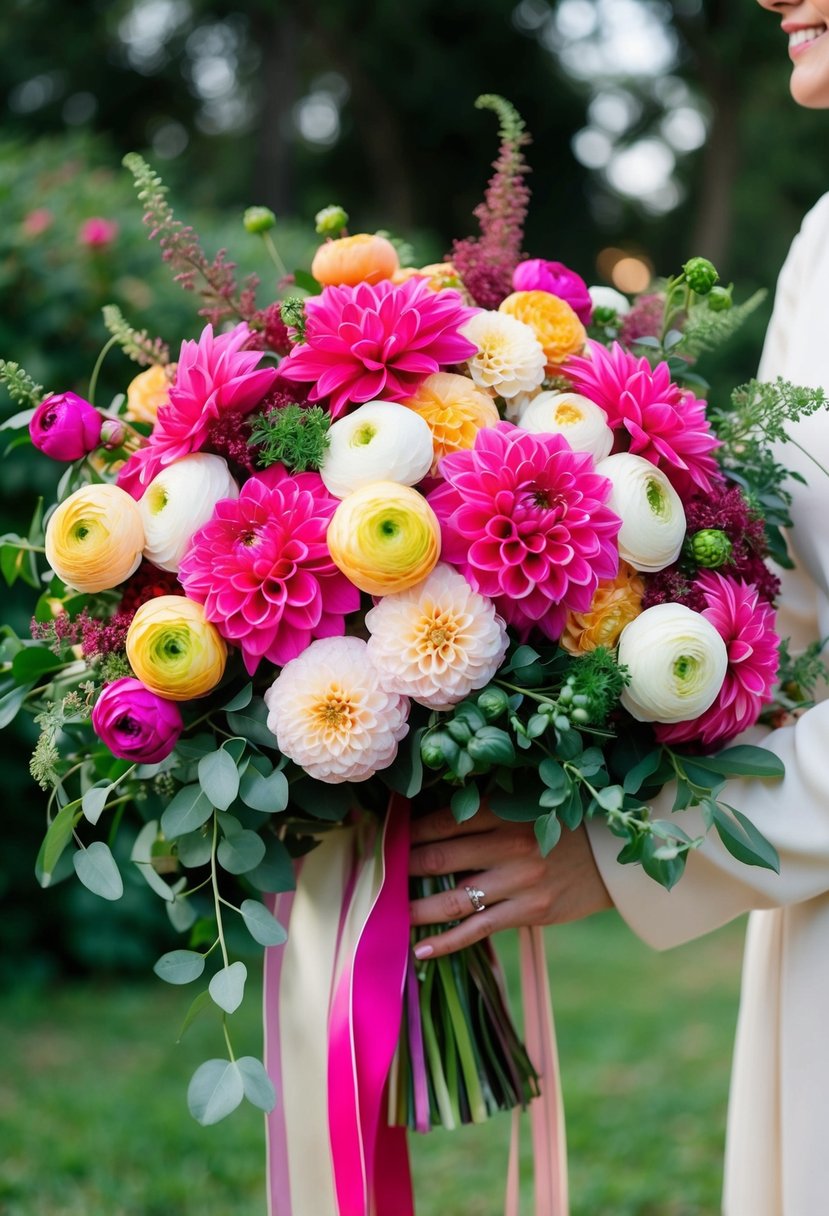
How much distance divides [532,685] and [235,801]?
1.23ft

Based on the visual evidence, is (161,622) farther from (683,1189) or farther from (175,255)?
(683,1189)

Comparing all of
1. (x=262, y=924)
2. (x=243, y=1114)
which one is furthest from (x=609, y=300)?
(x=243, y=1114)

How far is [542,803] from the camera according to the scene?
1310 mm

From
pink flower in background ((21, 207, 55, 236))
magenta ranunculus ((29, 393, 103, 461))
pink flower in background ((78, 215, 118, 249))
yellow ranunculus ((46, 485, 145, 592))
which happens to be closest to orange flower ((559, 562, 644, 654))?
yellow ranunculus ((46, 485, 145, 592))

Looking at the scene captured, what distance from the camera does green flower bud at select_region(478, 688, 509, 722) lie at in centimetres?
129

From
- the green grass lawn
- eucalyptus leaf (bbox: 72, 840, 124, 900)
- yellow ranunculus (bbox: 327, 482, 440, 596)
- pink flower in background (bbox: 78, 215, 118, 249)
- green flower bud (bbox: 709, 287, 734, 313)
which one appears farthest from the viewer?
pink flower in background (bbox: 78, 215, 118, 249)

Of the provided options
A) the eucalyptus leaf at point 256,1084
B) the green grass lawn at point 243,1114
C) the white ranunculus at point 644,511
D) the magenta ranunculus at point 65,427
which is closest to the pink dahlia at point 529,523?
the white ranunculus at point 644,511

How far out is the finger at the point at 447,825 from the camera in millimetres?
1533

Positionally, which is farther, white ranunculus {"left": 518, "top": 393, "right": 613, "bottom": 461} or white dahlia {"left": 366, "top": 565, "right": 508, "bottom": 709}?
white ranunculus {"left": 518, "top": 393, "right": 613, "bottom": 461}

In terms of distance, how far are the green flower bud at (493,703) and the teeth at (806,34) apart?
1035 mm

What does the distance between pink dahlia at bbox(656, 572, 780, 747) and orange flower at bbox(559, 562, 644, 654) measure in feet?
0.31

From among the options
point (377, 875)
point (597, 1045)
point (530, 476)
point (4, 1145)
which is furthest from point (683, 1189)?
point (530, 476)

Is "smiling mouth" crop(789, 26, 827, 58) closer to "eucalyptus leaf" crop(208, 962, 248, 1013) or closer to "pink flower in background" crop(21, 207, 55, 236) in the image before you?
"eucalyptus leaf" crop(208, 962, 248, 1013)

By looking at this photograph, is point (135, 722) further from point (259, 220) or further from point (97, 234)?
point (97, 234)
